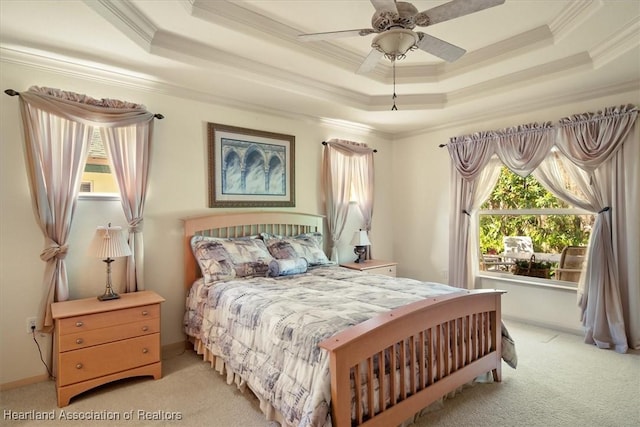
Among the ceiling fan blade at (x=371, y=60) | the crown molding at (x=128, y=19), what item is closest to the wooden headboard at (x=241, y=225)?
the crown molding at (x=128, y=19)

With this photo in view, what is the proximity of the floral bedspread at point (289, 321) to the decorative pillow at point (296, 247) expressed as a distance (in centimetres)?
30

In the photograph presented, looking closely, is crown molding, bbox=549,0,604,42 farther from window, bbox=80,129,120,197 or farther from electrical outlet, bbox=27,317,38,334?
electrical outlet, bbox=27,317,38,334

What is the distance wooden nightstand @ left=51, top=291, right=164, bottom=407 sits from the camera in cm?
238

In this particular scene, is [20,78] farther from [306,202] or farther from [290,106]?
[306,202]

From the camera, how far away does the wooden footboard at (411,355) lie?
170cm

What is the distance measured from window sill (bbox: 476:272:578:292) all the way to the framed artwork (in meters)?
2.67

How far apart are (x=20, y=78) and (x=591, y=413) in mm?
4697

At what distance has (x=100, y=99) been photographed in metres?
3.01

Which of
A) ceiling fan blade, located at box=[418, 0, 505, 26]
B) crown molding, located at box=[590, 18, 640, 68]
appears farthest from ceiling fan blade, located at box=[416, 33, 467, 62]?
crown molding, located at box=[590, 18, 640, 68]

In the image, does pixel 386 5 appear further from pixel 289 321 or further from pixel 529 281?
pixel 529 281

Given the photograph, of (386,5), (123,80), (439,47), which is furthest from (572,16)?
(123,80)

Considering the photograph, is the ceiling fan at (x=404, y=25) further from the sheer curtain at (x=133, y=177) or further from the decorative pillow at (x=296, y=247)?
the decorative pillow at (x=296, y=247)

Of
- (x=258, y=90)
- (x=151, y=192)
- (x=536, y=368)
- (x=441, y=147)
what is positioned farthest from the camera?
(x=441, y=147)

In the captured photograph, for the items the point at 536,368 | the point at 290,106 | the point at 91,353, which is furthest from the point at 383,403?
the point at 290,106
